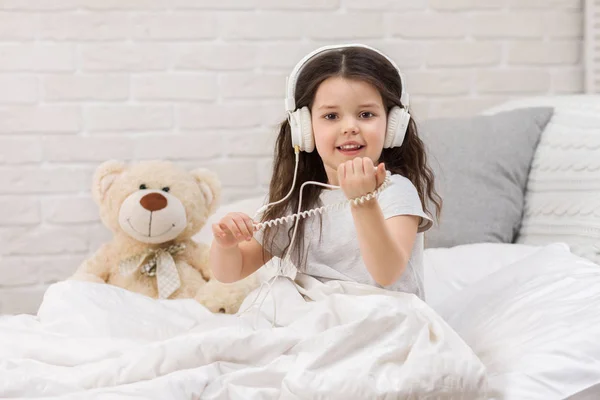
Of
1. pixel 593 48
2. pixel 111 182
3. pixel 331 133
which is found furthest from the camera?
pixel 593 48

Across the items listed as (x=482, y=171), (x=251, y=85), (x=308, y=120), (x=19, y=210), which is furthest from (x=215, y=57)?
(x=308, y=120)

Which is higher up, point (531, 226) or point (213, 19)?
point (213, 19)

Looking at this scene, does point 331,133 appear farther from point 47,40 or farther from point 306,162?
point 47,40

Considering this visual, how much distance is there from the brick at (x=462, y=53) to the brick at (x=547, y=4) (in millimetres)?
133

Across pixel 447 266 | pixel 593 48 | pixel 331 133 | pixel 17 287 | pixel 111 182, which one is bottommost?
pixel 17 287

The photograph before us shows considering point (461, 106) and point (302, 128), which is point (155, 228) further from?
point (461, 106)

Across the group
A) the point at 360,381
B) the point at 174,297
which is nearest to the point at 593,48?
the point at 174,297

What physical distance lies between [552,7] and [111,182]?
1.43 meters

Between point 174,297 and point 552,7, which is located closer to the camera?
point 174,297

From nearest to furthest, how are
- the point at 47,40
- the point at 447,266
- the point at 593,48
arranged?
1. the point at 447,266
2. the point at 47,40
3. the point at 593,48

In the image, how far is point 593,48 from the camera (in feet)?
7.61

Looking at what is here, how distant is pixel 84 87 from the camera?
7.17 ft

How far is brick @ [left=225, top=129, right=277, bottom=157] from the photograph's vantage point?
2260mm

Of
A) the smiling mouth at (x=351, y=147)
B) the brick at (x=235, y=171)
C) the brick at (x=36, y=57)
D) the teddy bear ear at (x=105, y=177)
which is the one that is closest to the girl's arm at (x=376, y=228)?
the smiling mouth at (x=351, y=147)
